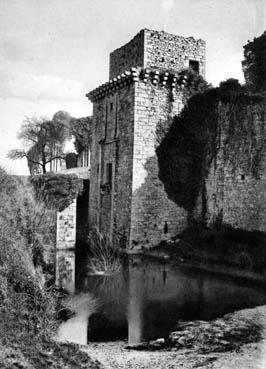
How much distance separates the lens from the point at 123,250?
1773 cm

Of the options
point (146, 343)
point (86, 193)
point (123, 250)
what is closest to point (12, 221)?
point (146, 343)

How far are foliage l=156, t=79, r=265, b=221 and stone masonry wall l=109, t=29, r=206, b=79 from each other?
6.78 feet

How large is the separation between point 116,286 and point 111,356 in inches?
201

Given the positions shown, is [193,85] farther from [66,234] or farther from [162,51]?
[66,234]

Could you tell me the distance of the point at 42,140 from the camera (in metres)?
39.7

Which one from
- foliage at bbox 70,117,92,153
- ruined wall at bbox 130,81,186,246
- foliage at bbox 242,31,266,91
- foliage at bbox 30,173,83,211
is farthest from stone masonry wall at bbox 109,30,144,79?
foliage at bbox 70,117,92,153

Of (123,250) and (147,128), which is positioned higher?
(147,128)

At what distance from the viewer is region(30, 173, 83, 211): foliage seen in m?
19.2

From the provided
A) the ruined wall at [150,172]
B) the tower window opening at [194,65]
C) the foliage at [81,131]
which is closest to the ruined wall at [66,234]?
the ruined wall at [150,172]

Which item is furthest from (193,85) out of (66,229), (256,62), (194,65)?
(66,229)

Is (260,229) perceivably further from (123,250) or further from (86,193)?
(86,193)

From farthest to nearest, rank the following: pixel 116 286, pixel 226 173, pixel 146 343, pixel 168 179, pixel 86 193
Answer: pixel 86 193 < pixel 168 179 < pixel 226 173 < pixel 116 286 < pixel 146 343

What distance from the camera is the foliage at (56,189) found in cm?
1916

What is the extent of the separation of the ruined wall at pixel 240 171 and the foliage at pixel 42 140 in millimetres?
24701
